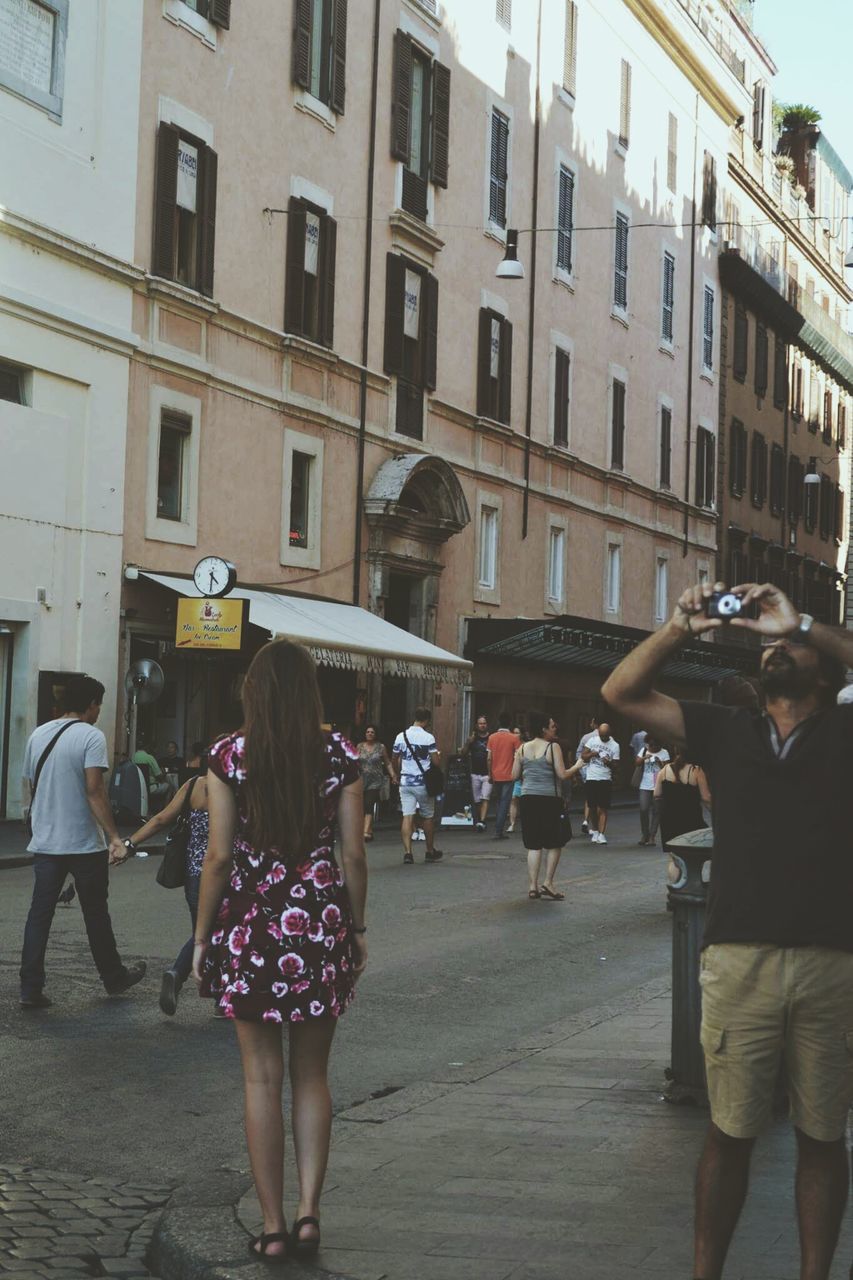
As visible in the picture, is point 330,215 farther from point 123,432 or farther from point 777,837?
point 777,837

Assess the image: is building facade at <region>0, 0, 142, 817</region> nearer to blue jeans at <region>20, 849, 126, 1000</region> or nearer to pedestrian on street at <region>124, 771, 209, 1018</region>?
blue jeans at <region>20, 849, 126, 1000</region>

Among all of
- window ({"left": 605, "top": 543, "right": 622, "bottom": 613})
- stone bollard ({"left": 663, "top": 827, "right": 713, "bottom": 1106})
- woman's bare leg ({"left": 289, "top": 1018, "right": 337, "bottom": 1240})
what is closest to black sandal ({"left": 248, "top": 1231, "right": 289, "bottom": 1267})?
woman's bare leg ({"left": 289, "top": 1018, "right": 337, "bottom": 1240})

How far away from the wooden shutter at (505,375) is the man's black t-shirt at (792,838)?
30.9 meters

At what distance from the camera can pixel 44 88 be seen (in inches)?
893

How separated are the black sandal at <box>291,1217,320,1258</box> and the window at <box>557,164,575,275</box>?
33.9m

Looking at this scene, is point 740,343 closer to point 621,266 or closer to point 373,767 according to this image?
point 621,266

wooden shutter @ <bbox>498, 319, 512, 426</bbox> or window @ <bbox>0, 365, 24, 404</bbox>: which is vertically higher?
wooden shutter @ <bbox>498, 319, 512, 426</bbox>

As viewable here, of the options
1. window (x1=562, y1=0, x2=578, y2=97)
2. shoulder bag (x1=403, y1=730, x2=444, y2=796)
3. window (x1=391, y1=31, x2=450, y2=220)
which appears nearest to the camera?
shoulder bag (x1=403, y1=730, x2=444, y2=796)

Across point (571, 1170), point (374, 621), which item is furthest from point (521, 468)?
point (571, 1170)

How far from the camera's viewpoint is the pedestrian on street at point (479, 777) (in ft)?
93.6

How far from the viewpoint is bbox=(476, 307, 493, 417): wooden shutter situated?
113ft

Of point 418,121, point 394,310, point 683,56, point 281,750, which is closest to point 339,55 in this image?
point 418,121

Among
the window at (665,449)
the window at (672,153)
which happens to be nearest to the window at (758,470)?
the window at (665,449)

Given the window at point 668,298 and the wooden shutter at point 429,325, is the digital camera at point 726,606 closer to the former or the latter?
the wooden shutter at point 429,325
